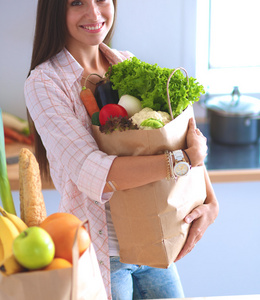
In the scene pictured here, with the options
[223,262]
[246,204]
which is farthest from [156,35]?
[223,262]

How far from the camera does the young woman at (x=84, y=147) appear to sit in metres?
1.03

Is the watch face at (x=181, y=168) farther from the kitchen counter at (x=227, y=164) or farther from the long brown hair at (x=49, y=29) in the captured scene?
the kitchen counter at (x=227, y=164)

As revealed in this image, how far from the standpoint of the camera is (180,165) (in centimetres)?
102

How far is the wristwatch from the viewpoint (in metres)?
1.02

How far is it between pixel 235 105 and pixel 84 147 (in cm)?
128

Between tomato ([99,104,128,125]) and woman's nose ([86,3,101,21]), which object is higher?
woman's nose ([86,3,101,21])

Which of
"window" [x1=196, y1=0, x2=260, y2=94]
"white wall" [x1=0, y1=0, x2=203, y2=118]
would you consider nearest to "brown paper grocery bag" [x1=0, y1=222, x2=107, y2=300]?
"white wall" [x1=0, y1=0, x2=203, y2=118]

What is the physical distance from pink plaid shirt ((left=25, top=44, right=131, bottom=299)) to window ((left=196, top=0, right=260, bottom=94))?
4.36 feet

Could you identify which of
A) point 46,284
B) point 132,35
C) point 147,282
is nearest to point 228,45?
point 132,35

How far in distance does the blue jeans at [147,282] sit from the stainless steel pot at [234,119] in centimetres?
102

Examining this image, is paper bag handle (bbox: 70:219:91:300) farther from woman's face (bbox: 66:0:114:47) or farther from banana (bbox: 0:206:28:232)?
woman's face (bbox: 66:0:114:47)

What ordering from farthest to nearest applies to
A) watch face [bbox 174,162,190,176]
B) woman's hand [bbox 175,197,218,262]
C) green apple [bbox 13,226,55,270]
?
1. woman's hand [bbox 175,197,218,262]
2. watch face [bbox 174,162,190,176]
3. green apple [bbox 13,226,55,270]

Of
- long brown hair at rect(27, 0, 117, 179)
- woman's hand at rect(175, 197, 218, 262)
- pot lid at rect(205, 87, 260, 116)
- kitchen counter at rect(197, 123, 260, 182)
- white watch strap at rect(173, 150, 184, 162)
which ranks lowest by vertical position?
kitchen counter at rect(197, 123, 260, 182)

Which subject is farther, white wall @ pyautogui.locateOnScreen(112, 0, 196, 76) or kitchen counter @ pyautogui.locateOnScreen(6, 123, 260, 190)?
white wall @ pyautogui.locateOnScreen(112, 0, 196, 76)
